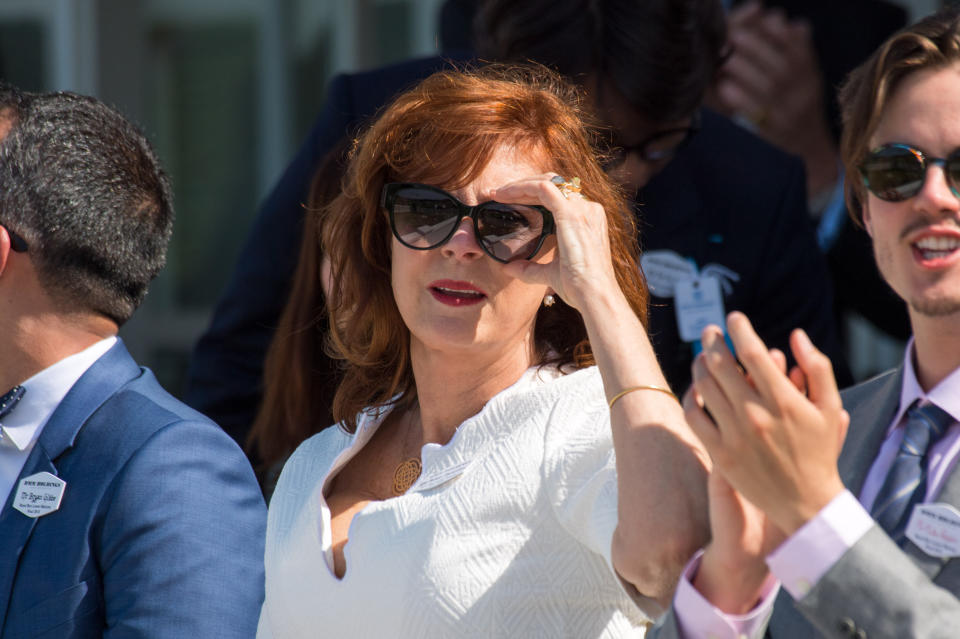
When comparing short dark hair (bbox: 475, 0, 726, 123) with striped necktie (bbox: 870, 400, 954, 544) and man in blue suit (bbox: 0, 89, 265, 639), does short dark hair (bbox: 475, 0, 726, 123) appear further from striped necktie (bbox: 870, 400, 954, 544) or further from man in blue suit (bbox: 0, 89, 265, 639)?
striped necktie (bbox: 870, 400, 954, 544)

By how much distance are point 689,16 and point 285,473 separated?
4.94 ft

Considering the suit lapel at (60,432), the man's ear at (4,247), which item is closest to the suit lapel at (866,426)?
the suit lapel at (60,432)

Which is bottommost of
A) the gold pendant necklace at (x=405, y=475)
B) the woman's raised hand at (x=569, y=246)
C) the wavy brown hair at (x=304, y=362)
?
the wavy brown hair at (x=304, y=362)

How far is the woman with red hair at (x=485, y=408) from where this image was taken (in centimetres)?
184

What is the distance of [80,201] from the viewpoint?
2256 mm

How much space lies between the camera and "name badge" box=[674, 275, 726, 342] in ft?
10.1

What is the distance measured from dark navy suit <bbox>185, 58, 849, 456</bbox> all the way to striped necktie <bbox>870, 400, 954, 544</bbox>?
3.44ft

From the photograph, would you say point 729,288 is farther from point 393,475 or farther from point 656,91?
point 393,475

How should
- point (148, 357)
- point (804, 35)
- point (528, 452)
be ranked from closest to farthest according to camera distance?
point (528, 452) → point (804, 35) → point (148, 357)

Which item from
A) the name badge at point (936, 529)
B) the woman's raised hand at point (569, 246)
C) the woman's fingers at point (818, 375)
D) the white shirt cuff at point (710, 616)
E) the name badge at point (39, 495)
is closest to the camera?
the woman's fingers at point (818, 375)

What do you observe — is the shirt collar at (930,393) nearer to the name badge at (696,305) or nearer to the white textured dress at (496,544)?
the white textured dress at (496,544)

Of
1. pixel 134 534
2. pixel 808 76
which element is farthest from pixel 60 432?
pixel 808 76

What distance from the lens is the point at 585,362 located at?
229cm

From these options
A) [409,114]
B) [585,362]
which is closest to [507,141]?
[409,114]
